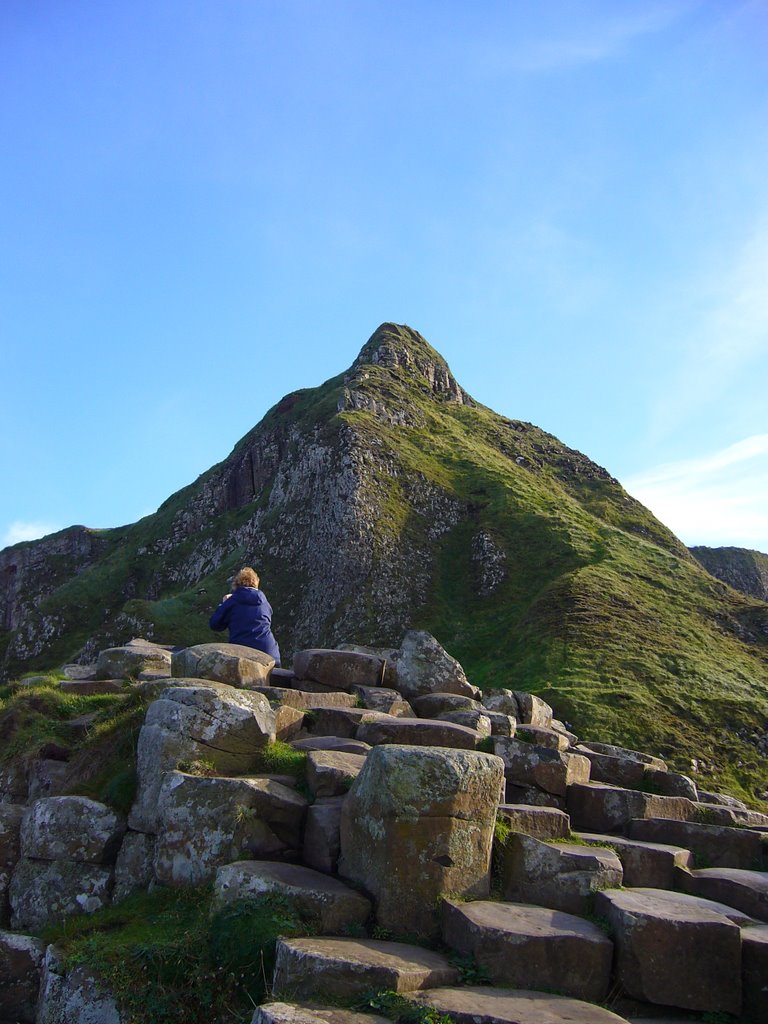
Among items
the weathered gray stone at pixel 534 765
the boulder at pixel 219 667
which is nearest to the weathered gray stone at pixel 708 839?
the weathered gray stone at pixel 534 765

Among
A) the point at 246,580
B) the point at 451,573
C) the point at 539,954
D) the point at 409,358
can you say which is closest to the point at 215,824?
the point at 539,954

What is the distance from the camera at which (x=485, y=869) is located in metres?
10.1

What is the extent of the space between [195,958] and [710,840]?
8.62 m

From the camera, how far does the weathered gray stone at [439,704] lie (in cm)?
1761

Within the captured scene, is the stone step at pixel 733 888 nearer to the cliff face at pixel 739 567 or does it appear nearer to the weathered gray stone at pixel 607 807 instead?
the weathered gray stone at pixel 607 807

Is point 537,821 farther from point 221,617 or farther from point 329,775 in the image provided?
point 221,617

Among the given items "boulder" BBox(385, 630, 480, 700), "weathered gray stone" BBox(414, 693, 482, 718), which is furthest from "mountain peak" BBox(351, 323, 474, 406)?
"weathered gray stone" BBox(414, 693, 482, 718)

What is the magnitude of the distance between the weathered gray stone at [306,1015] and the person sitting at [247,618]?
423 inches

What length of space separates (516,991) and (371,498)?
63624mm

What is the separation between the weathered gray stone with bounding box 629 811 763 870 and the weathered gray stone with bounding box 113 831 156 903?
7770 mm

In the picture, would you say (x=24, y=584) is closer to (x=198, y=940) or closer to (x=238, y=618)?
(x=238, y=618)

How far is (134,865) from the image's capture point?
37.0 ft

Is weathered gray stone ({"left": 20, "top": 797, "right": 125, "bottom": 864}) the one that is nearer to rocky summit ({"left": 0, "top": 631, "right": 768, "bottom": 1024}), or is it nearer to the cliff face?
rocky summit ({"left": 0, "top": 631, "right": 768, "bottom": 1024})

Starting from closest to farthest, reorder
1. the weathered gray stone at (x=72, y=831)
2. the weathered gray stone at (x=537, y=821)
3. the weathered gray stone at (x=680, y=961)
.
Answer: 1. the weathered gray stone at (x=680, y=961)
2. the weathered gray stone at (x=72, y=831)
3. the weathered gray stone at (x=537, y=821)
